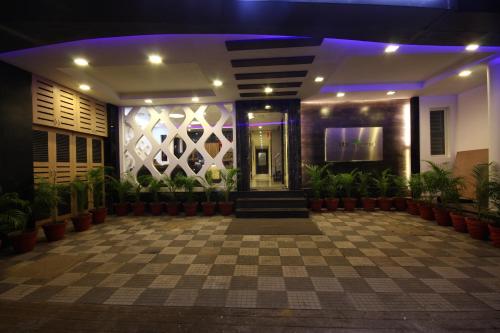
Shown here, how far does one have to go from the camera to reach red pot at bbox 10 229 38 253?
3.51 m

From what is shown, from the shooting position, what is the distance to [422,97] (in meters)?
6.31

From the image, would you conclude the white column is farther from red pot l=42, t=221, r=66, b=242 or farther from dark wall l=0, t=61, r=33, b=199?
dark wall l=0, t=61, r=33, b=199

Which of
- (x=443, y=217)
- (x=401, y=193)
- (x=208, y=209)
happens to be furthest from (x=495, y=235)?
(x=208, y=209)

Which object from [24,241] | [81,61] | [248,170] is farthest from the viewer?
[248,170]

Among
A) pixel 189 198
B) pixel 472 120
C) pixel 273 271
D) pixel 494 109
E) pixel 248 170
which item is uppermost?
pixel 472 120

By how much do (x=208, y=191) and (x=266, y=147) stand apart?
8.31 metres

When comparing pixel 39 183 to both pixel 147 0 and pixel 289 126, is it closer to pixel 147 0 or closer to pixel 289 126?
pixel 147 0

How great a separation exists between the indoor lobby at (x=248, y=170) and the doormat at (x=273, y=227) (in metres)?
0.06

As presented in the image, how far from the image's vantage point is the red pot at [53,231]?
13.3 ft

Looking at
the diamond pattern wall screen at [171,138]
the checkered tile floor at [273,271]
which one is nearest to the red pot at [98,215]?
the checkered tile floor at [273,271]

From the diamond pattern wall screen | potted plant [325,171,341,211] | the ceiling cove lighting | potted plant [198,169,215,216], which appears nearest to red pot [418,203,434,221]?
potted plant [325,171,341,211]

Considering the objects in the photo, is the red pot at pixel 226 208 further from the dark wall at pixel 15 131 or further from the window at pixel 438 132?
the window at pixel 438 132

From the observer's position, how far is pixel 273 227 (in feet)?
15.2

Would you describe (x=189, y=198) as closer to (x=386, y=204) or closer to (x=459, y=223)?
(x=386, y=204)
